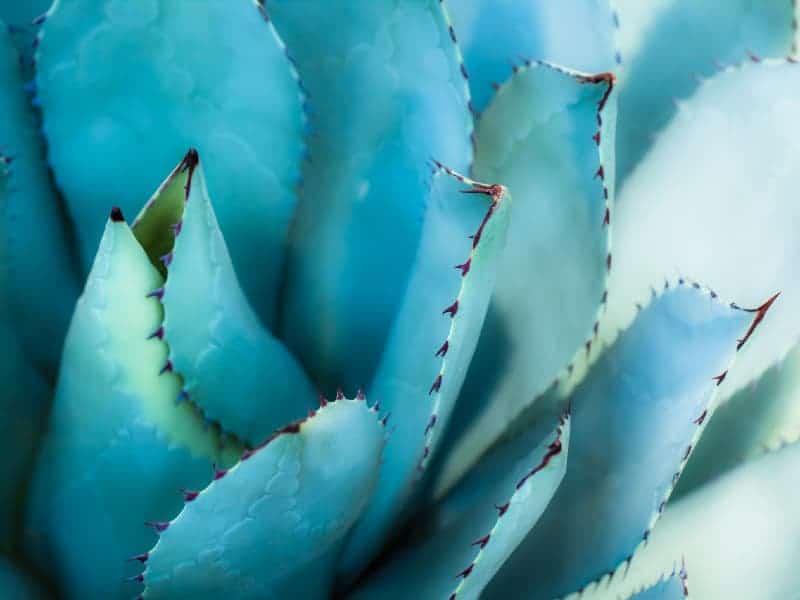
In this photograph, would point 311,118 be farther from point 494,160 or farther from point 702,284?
point 702,284

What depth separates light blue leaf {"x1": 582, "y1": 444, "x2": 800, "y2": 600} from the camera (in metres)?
0.51

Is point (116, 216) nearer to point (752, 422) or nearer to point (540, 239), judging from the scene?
point (540, 239)

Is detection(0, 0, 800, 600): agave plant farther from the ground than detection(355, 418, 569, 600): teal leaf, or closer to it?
farther from the ground

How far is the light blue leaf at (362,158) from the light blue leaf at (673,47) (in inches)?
4.9

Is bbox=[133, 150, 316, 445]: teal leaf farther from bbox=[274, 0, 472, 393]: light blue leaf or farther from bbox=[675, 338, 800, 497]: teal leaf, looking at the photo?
bbox=[675, 338, 800, 497]: teal leaf

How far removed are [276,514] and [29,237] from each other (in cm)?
21

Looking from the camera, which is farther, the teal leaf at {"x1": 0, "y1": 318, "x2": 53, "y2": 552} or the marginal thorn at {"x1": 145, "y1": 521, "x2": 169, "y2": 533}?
the teal leaf at {"x1": 0, "y1": 318, "x2": 53, "y2": 552}

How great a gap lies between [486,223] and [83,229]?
25 cm

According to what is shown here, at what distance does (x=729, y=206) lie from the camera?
56 centimetres

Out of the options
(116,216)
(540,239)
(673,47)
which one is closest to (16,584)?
(116,216)

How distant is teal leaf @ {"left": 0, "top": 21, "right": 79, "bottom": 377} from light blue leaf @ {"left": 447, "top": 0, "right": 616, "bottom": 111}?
0.22 metres

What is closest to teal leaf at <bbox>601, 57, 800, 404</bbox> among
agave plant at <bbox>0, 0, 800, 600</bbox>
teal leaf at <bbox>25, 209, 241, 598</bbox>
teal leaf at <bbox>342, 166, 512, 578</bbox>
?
agave plant at <bbox>0, 0, 800, 600</bbox>

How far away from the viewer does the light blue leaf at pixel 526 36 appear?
56 centimetres

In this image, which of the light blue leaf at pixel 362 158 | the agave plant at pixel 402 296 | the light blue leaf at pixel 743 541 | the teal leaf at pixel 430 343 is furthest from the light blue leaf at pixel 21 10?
the light blue leaf at pixel 743 541
